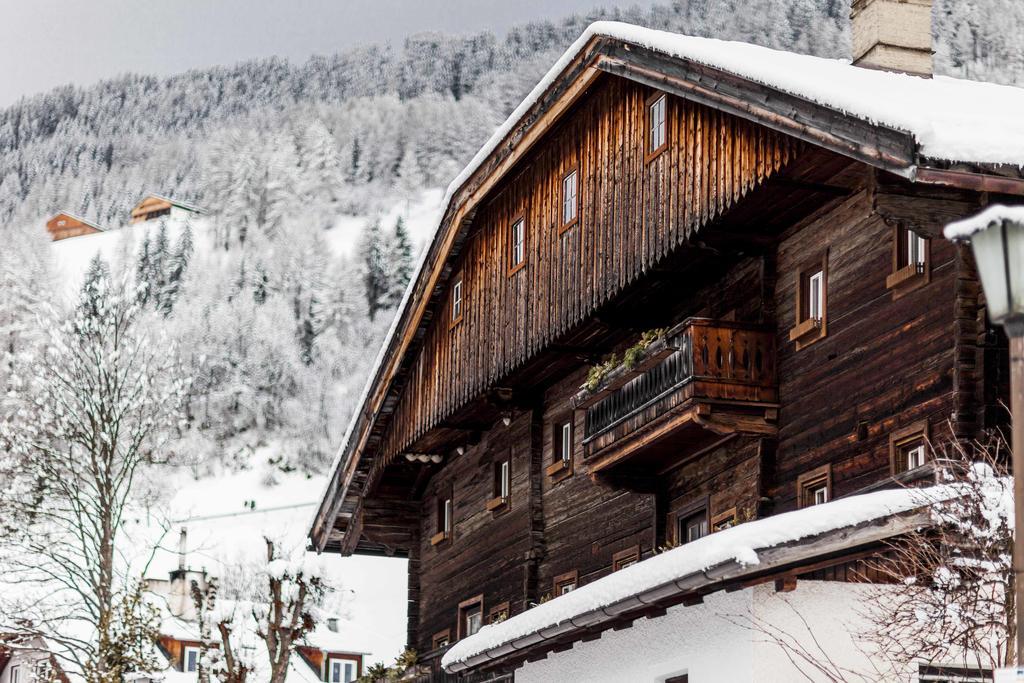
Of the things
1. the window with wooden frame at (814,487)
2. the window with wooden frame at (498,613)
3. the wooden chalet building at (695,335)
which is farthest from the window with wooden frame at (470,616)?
the window with wooden frame at (814,487)

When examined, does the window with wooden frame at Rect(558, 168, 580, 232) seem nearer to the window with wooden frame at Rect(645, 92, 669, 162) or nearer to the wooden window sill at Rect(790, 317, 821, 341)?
the window with wooden frame at Rect(645, 92, 669, 162)

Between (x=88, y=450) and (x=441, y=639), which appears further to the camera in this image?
(x=88, y=450)

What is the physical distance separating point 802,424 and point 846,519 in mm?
4996

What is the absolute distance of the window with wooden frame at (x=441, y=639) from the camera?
2997 cm

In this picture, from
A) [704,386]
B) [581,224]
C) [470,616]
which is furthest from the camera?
[470,616]

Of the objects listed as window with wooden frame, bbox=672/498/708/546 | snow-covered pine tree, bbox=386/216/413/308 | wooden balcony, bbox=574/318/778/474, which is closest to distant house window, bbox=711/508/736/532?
window with wooden frame, bbox=672/498/708/546

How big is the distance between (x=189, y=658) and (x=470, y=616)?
31.3 meters

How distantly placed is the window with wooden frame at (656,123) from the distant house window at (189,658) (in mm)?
40690

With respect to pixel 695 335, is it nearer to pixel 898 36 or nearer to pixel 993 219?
pixel 898 36

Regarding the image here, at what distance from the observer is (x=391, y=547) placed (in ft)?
111

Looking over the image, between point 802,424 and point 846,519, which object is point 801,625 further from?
point 802,424

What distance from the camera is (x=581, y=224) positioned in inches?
904

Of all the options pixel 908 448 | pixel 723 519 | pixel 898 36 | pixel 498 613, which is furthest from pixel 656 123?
pixel 498 613

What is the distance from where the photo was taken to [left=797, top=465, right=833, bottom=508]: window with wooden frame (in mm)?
18078
